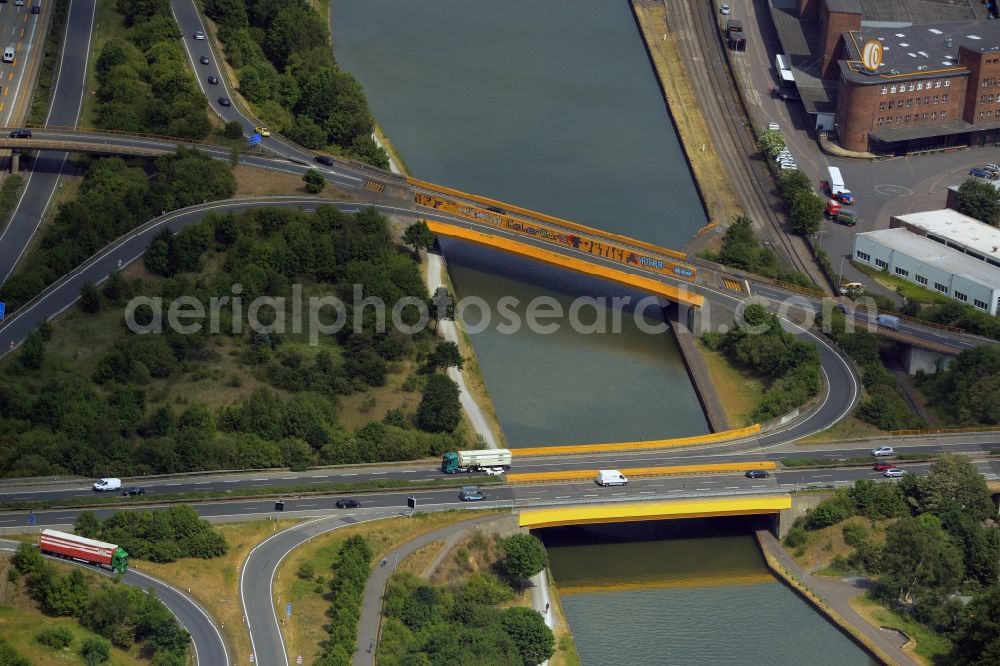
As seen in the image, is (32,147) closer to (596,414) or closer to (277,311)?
(277,311)

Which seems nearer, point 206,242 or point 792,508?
point 792,508

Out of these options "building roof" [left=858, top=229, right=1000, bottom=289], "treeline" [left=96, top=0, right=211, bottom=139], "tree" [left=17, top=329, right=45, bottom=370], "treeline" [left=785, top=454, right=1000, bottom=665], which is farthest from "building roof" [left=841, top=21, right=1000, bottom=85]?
"tree" [left=17, top=329, right=45, bottom=370]

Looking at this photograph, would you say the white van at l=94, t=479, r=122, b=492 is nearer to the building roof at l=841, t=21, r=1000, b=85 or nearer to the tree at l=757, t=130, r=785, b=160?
the tree at l=757, t=130, r=785, b=160

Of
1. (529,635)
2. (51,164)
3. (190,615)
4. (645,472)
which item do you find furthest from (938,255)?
(51,164)

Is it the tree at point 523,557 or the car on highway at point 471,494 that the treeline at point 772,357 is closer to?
the car on highway at point 471,494

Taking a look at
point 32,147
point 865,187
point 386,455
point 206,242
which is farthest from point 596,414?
point 32,147

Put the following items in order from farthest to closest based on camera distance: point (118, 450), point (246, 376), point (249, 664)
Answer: point (246, 376)
point (118, 450)
point (249, 664)

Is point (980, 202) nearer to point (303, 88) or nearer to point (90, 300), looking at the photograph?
point (303, 88)
